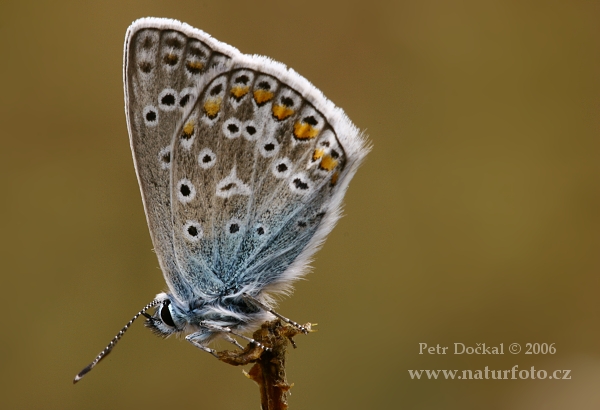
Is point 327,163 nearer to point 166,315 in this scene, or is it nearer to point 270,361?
point 166,315

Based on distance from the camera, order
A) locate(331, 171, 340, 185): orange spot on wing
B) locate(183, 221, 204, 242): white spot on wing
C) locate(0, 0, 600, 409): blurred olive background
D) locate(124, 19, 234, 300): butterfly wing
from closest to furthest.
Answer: locate(124, 19, 234, 300): butterfly wing, locate(183, 221, 204, 242): white spot on wing, locate(331, 171, 340, 185): orange spot on wing, locate(0, 0, 600, 409): blurred olive background

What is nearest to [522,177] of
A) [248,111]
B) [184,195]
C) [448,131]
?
[448,131]

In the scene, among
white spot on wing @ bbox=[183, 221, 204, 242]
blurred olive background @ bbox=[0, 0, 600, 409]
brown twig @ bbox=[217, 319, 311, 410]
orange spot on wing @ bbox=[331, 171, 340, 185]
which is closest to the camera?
brown twig @ bbox=[217, 319, 311, 410]

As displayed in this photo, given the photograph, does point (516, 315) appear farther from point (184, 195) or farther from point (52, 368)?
point (52, 368)

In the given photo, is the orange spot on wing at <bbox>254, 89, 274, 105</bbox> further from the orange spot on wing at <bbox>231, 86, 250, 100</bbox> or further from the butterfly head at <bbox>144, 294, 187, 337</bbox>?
the butterfly head at <bbox>144, 294, 187, 337</bbox>

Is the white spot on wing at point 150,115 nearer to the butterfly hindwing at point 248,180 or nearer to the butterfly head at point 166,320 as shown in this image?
the butterfly hindwing at point 248,180

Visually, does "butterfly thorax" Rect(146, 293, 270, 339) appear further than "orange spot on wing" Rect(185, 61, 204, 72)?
No

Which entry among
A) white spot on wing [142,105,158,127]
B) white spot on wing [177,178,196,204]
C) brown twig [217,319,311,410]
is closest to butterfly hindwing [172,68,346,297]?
white spot on wing [177,178,196,204]
